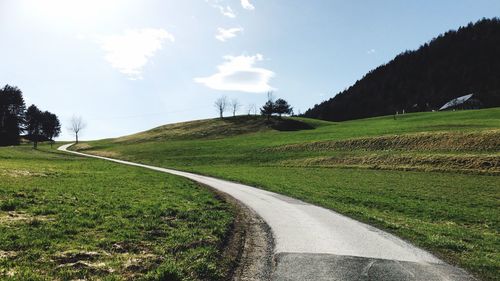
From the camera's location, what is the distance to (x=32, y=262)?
9250mm

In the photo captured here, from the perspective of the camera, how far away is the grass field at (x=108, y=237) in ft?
29.9

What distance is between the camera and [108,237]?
12.4 meters

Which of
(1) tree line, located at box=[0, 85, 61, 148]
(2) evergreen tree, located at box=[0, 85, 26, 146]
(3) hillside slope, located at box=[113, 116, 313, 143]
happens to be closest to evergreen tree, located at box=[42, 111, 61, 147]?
(1) tree line, located at box=[0, 85, 61, 148]

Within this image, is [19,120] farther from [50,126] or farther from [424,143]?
[424,143]

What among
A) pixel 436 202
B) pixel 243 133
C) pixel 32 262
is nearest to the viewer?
pixel 32 262

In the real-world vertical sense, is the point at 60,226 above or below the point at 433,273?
above

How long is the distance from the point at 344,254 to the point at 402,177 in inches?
1145

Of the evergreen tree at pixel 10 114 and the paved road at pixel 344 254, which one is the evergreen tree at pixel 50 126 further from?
the paved road at pixel 344 254

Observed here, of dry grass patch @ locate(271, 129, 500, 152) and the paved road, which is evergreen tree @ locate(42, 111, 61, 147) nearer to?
dry grass patch @ locate(271, 129, 500, 152)

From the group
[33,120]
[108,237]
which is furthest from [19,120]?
[108,237]

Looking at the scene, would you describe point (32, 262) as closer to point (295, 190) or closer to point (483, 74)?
point (295, 190)

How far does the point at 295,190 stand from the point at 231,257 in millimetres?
20524

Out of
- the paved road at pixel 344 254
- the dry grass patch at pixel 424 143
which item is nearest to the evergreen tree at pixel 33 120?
the dry grass patch at pixel 424 143

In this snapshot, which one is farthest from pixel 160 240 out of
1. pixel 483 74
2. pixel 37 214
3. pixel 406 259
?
pixel 483 74
